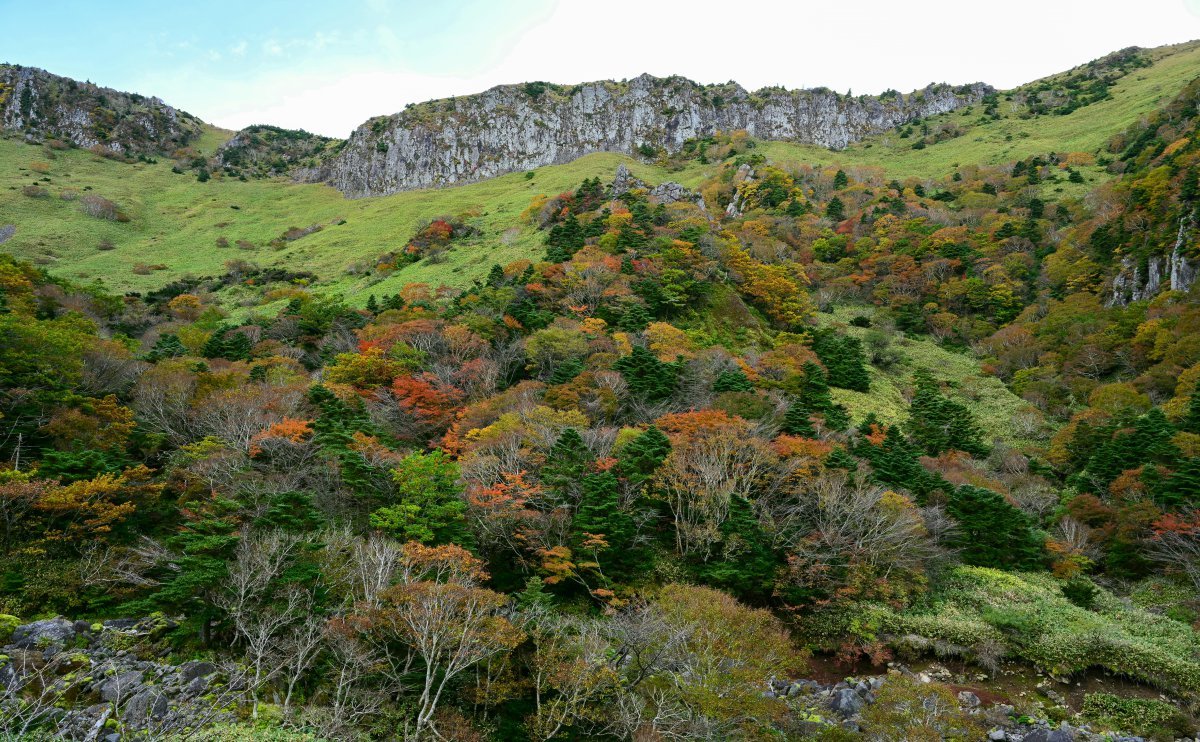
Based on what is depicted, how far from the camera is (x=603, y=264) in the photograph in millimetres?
50969

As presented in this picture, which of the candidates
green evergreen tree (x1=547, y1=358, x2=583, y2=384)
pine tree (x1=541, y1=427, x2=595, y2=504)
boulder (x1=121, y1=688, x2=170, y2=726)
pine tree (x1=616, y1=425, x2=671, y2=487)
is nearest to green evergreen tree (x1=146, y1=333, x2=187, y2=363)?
green evergreen tree (x1=547, y1=358, x2=583, y2=384)

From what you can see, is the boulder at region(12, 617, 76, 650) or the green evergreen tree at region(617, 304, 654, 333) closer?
the boulder at region(12, 617, 76, 650)

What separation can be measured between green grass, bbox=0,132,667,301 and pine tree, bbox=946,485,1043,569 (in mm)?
48044

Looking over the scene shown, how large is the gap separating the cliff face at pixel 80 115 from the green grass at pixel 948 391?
497 feet

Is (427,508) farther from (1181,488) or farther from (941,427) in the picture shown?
(941,427)

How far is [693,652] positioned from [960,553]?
18383mm

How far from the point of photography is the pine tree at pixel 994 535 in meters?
27.3

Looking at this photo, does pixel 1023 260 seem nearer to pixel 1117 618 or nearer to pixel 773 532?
pixel 1117 618

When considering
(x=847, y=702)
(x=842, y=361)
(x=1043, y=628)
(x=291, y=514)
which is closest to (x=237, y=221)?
(x=291, y=514)

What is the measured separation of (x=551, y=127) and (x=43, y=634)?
116929 mm

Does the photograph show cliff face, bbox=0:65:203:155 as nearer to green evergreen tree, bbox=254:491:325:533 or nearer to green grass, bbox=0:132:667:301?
green grass, bbox=0:132:667:301

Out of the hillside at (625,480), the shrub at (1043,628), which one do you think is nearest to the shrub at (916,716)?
the hillside at (625,480)

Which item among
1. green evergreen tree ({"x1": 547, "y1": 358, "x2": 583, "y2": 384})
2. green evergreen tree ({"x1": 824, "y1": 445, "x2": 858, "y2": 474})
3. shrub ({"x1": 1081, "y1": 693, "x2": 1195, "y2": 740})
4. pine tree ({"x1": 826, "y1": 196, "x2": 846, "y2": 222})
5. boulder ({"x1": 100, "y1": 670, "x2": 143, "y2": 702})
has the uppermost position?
pine tree ({"x1": 826, "y1": 196, "x2": 846, "y2": 222})

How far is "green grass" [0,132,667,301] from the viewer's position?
7000cm
